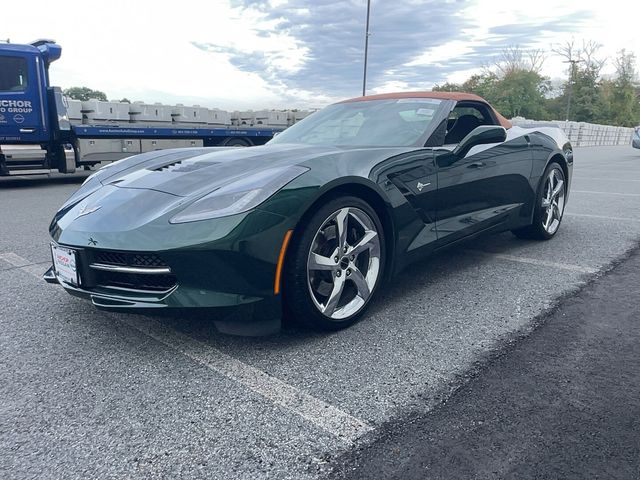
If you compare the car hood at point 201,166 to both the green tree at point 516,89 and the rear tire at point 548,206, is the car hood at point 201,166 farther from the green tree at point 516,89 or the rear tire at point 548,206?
the green tree at point 516,89

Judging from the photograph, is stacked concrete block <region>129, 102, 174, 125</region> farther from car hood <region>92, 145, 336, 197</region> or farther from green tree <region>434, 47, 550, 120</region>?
green tree <region>434, 47, 550, 120</region>

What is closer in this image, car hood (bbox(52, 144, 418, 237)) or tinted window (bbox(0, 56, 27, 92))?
car hood (bbox(52, 144, 418, 237))

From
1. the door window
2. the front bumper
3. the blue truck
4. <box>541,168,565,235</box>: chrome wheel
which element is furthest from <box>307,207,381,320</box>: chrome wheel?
the blue truck

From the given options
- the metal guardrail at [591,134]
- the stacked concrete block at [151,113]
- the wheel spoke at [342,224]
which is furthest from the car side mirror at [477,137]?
the metal guardrail at [591,134]

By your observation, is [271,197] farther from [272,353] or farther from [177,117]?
[177,117]

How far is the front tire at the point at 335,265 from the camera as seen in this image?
2.45m

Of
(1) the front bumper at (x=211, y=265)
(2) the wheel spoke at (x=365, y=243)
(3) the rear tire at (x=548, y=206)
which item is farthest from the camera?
(3) the rear tire at (x=548, y=206)

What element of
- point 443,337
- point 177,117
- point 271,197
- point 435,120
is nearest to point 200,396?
point 271,197

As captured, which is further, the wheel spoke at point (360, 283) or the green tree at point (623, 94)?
the green tree at point (623, 94)

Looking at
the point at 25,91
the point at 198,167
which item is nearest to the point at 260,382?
the point at 198,167

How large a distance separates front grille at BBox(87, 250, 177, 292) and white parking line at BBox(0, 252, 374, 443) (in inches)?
14.2

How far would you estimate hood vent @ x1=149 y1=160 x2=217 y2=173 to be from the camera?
2.86 m

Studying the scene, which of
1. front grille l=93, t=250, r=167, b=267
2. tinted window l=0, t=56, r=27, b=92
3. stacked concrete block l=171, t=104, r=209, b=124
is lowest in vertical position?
front grille l=93, t=250, r=167, b=267

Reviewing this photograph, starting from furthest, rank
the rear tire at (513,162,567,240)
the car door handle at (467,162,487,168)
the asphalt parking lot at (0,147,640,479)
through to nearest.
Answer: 1. the rear tire at (513,162,567,240)
2. the car door handle at (467,162,487,168)
3. the asphalt parking lot at (0,147,640,479)
